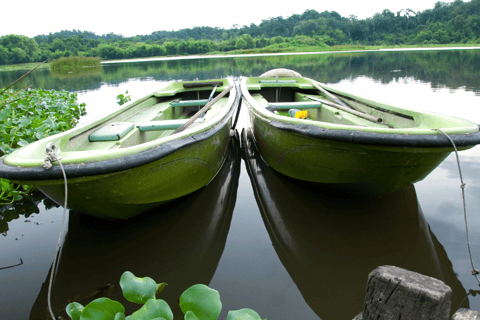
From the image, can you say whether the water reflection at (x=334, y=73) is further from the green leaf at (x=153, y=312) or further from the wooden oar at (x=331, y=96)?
the green leaf at (x=153, y=312)

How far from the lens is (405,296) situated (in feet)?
3.26

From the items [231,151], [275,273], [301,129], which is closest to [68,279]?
[275,273]

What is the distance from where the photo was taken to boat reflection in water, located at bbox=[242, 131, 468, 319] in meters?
1.94

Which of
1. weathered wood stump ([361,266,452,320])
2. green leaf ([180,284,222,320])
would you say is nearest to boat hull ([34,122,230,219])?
green leaf ([180,284,222,320])

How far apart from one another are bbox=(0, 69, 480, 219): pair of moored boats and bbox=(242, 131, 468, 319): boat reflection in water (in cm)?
31

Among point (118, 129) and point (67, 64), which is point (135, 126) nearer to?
point (118, 129)

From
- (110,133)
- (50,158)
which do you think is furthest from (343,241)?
(110,133)

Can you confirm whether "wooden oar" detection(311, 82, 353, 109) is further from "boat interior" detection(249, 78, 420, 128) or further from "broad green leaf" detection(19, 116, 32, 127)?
"broad green leaf" detection(19, 116, 32, 127)

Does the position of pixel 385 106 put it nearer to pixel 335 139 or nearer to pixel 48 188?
pixel 335 139

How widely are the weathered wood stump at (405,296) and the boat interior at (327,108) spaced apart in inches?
86.1

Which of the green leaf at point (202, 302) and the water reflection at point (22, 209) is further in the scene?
the water reflection at point (22, 209)

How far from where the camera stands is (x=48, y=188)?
198cm

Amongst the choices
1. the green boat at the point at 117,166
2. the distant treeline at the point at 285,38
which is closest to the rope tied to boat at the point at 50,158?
the green boat at the point at 117,166

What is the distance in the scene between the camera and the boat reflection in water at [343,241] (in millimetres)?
1938
